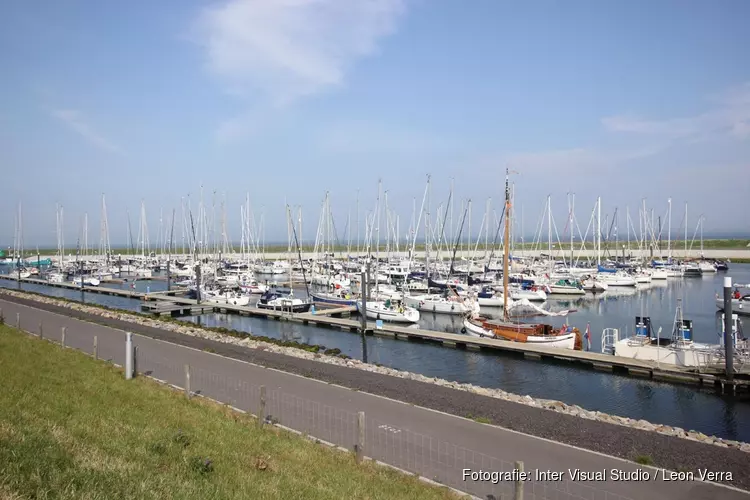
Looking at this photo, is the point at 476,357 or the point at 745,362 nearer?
the point at 745,362

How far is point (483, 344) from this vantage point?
32.1m

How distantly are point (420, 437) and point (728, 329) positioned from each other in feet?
53.9

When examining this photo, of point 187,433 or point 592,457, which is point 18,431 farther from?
point 592,457

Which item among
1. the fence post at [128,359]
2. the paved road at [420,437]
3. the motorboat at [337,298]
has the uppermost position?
the fence post at [128,359]

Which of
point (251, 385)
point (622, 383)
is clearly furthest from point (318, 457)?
point (622, 383)

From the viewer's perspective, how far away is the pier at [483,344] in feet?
76.9

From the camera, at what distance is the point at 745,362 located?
2308 centimetres

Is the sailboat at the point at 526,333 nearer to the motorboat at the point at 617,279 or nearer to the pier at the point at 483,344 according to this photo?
the pier at the point at 483,344

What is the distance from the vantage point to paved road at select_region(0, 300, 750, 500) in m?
9.62

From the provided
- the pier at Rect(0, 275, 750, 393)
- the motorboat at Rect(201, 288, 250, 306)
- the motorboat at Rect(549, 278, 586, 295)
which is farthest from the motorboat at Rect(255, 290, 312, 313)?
the motorboat at Rect(549, 278, 586, 295)

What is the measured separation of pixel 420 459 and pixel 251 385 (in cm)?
773

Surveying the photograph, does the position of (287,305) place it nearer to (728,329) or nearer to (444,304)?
(444,304)

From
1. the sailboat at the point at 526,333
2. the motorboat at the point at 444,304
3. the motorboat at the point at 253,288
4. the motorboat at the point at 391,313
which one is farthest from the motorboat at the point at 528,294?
the motorboat at the point at 253,288

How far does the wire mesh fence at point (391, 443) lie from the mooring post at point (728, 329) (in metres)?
15.7
